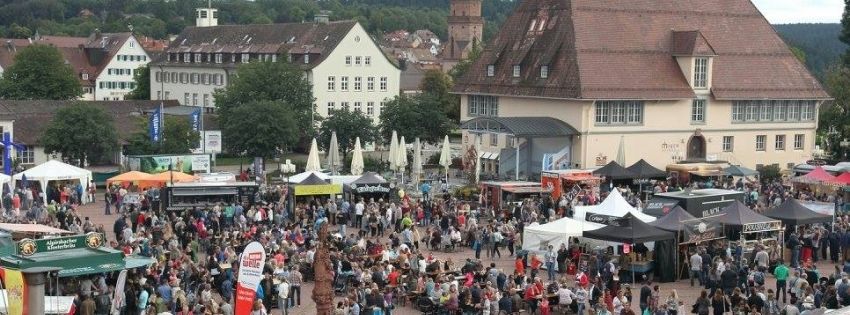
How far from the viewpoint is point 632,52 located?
179 feet

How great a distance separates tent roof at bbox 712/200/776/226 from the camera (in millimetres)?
30484

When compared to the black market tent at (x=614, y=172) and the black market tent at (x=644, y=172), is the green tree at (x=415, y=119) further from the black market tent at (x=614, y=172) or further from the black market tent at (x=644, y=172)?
the black market tent at (x=644, y=172)

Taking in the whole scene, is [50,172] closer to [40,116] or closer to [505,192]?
[505,192]

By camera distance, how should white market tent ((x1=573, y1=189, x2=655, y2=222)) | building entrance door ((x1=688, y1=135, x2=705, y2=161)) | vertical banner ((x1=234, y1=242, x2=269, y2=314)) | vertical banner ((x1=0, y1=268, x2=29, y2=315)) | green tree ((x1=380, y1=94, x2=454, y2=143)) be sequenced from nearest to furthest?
vertical banner ((x1=234, y1=242, x2=269, y2=314)) < vertical banner ((x1=0, y1=268, x2=29, y2=315)) < white market tent ((x1=573, y1=189, x2=655, y2=222)) < building entrance door ((x1=688, y1=135, x2=705, y2=161)) < green tree ((x1=380, y1=94, x2=454, y2=143))

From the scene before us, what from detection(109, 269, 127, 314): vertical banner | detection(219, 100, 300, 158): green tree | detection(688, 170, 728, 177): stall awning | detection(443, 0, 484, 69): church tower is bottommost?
detection(109, 269, 127, 314): vertical banner

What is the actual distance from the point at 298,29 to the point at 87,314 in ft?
186

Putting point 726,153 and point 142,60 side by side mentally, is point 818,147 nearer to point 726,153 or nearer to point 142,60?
point 726,153

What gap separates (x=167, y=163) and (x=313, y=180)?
36.8 ft

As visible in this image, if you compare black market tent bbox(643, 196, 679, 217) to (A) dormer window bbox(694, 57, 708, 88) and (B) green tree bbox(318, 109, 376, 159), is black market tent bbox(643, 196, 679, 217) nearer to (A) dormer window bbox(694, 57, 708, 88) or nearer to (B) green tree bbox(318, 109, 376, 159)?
(A) dormer window bbox(694, 57, 708, 88)

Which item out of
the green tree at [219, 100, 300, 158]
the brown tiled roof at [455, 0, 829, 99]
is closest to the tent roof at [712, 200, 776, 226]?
the brown tiled roof at [455, 0, 829, 99]

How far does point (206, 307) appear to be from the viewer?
74.6 feet

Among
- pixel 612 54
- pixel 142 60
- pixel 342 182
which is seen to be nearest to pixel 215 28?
pixel 142 60

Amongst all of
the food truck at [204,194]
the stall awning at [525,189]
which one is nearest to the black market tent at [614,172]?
the stall awning at [525,189]

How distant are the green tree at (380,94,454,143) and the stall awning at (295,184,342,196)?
24.0 meters
